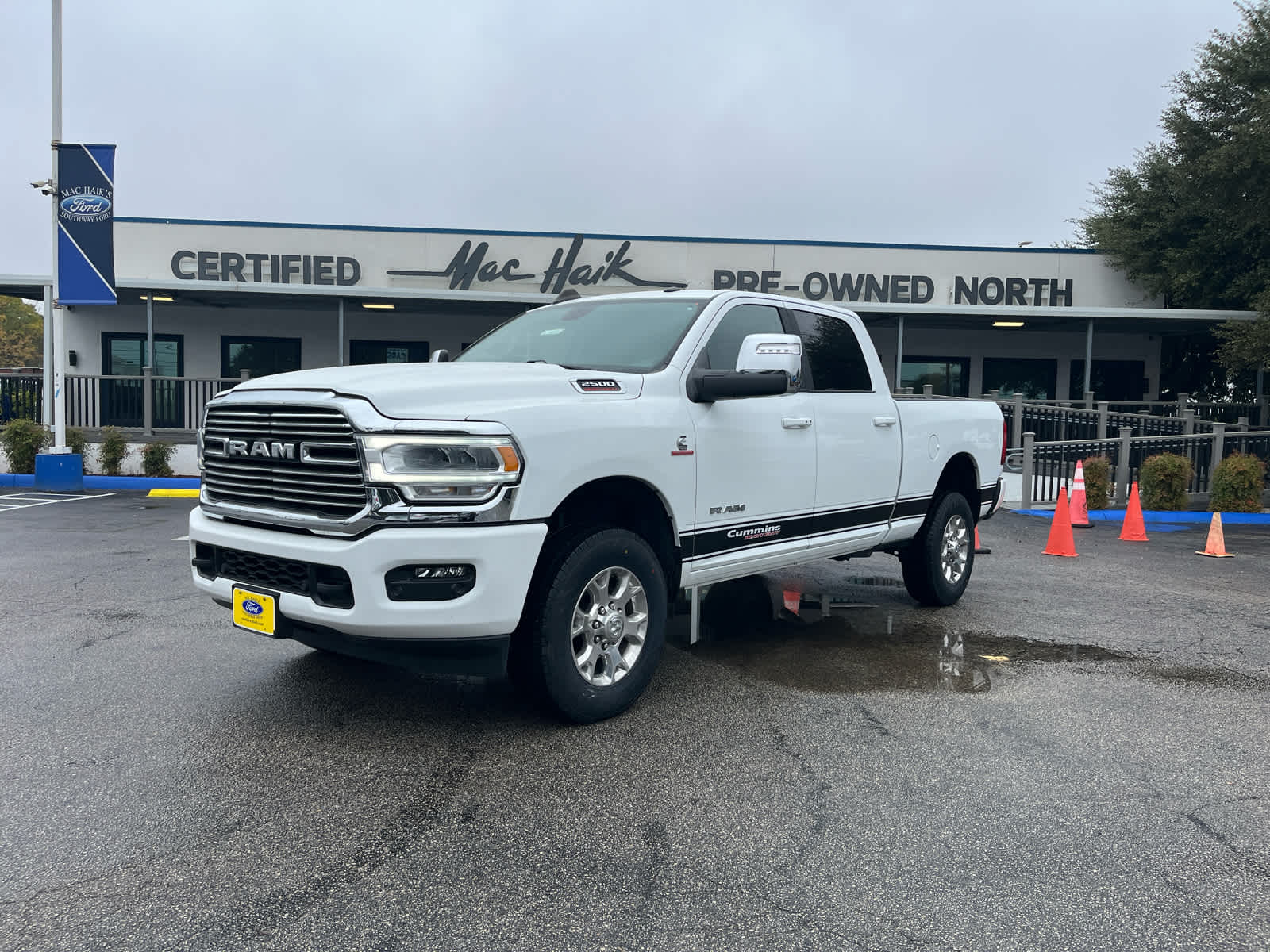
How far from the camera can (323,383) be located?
4.01 meters

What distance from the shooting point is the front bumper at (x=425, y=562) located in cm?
372

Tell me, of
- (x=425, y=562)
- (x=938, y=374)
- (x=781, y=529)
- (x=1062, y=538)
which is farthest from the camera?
(x=938, y=374)

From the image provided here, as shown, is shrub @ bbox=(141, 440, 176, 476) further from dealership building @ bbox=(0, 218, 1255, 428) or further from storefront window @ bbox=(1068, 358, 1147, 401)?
storefront window @ bbox=(1068, 358, 1147, 401)

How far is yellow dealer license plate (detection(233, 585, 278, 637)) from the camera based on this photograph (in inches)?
159

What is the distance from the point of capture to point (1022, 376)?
2384cm

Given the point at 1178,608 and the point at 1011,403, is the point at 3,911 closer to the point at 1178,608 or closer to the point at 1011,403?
the point at 1178,608

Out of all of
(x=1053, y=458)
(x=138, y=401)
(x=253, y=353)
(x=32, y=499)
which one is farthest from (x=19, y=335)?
(x=1053, y=458)

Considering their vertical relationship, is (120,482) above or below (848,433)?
below

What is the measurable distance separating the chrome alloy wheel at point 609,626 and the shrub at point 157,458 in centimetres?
1377

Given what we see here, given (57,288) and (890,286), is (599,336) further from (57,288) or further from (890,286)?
(890,286)

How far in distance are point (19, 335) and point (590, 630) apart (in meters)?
74.1

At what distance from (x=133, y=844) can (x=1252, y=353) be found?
22056 mm

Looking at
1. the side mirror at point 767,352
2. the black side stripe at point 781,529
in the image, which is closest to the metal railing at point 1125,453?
the black side stripe at point 781,529

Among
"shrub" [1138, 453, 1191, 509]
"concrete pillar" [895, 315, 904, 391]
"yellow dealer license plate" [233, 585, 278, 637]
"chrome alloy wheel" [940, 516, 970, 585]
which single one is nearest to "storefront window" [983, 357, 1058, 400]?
"concrete pillar" [895, 315, 904, 391]
